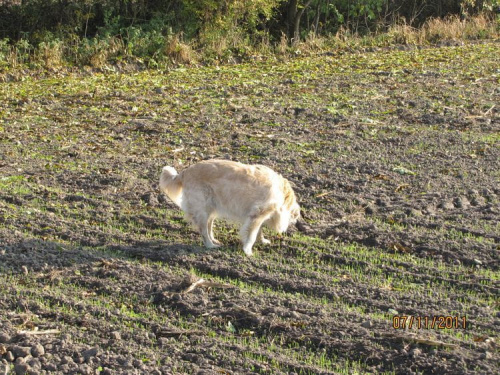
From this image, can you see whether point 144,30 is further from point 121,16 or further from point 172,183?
point 172,183

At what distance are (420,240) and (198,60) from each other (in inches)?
491

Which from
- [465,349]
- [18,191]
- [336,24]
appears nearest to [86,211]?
[18,191]

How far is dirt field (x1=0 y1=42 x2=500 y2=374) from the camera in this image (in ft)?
18.8

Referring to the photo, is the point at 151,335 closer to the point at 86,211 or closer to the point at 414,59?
the point at 86,211

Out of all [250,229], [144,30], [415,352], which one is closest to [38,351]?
[250,229]

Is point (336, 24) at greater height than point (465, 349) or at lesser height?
greater

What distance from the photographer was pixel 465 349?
18.4 ft
